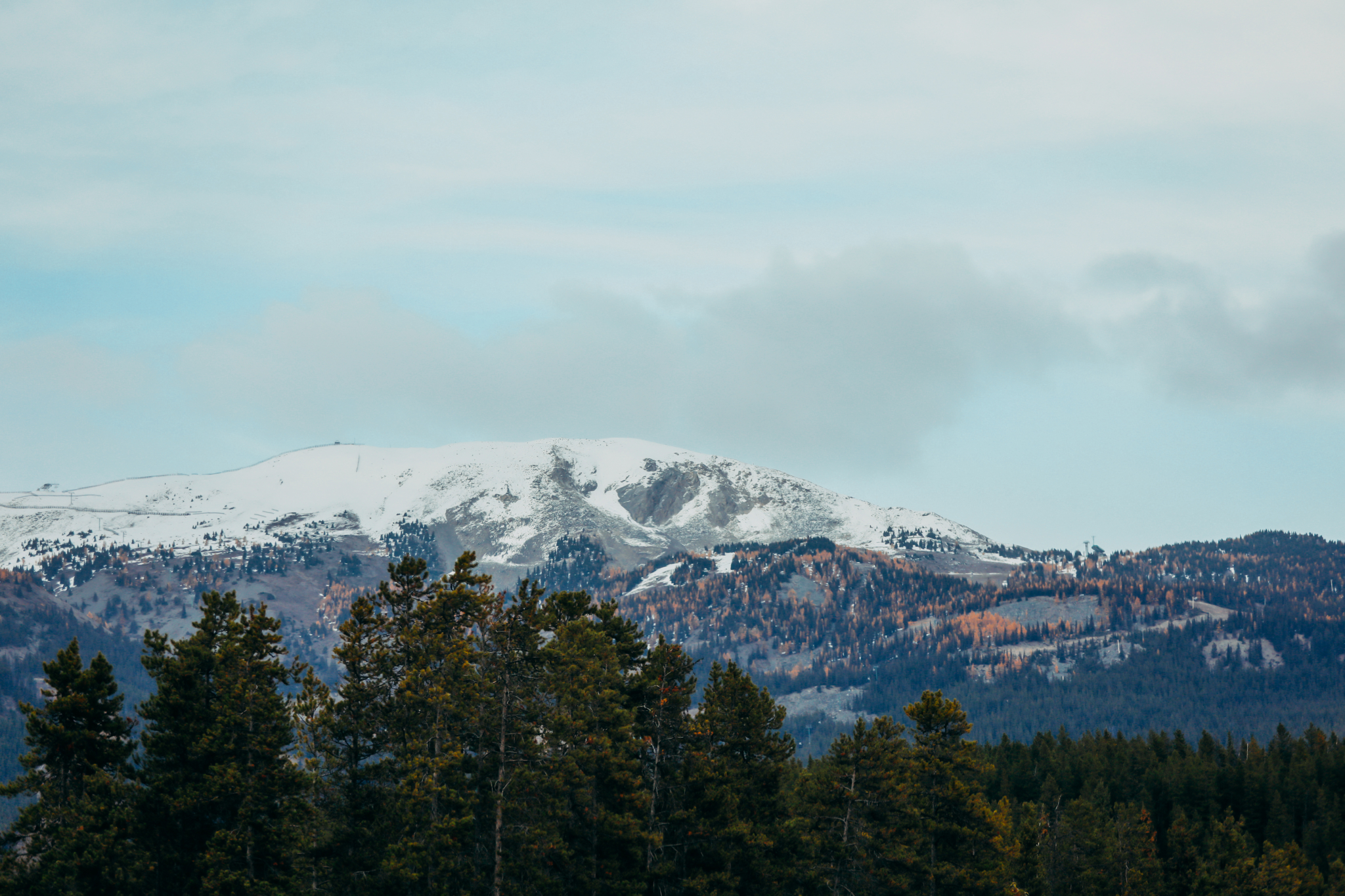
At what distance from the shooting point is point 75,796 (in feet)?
167

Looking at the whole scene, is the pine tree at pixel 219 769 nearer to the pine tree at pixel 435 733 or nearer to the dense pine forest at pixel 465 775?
the dense pine forest at pixel 465 775

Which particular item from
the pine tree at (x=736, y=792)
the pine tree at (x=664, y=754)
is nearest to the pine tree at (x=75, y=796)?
the pine tree at (x=664, y=754)

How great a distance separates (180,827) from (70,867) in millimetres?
5410

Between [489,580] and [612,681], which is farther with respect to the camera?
[489,580]

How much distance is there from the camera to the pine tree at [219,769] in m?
51.8

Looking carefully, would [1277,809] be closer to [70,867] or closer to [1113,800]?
[1113,800]

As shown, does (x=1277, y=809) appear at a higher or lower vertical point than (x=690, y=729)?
lower

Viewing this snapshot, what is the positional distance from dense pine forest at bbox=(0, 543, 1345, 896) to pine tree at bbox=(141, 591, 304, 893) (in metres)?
0.10

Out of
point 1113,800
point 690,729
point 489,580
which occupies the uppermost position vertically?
point 489,580

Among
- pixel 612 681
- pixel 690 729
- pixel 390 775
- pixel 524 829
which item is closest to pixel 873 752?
pixel 690 729

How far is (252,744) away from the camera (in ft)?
172

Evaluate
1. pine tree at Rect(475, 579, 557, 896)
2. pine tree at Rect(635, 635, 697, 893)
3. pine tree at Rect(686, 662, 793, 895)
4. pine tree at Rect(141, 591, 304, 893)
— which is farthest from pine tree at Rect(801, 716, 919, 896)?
pine tree at Rect(141, 591, 304, 893)

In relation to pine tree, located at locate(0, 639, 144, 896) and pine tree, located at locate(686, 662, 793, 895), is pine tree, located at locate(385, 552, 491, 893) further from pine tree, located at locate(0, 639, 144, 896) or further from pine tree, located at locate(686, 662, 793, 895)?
pine tree, located at locate(686, 662, 793, 895)

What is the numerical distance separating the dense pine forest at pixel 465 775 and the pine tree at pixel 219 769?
100mm
